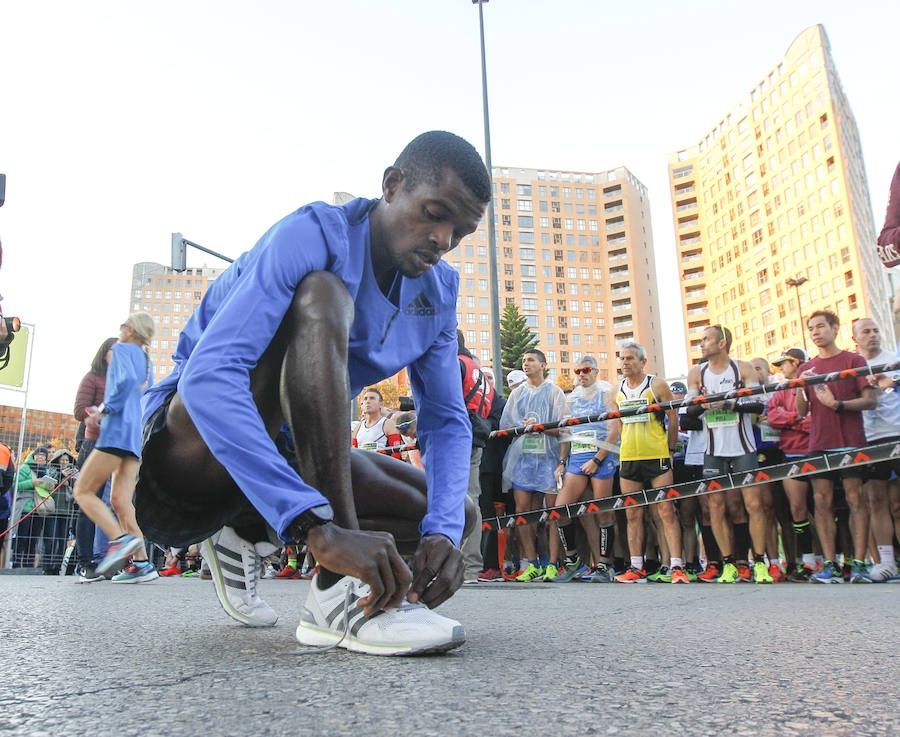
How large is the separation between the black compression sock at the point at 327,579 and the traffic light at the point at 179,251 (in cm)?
1455

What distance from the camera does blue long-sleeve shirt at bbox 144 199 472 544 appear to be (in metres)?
1.57

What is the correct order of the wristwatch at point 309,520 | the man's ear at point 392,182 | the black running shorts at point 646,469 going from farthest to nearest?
the black running shorts at point 646,469 < the man's ear at point 392,182 < the wristwatch at point 309,520

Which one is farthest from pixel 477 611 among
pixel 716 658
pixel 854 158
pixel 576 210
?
pixel 576 210

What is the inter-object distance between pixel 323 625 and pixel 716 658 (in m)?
0.93

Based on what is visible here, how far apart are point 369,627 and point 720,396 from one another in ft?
17.2

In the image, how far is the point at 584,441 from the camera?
23.2ft

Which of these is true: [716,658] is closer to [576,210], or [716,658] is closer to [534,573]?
[534,573]

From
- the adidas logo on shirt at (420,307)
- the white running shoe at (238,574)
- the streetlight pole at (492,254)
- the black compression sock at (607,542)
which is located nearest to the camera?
the adidas logo on shirt at (420,307)

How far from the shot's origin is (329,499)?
1609mm

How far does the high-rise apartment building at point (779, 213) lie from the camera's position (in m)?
78.6

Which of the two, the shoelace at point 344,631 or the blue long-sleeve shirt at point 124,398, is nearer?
the shoelace at point 344,631

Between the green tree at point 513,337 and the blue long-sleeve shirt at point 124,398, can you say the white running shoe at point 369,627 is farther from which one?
the green tree at point 513,337

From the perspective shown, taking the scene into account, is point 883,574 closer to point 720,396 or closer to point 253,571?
point 720,396

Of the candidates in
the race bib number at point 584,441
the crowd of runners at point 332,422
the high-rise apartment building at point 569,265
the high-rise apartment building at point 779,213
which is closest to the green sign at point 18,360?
the crowd of runners at point 332,422
